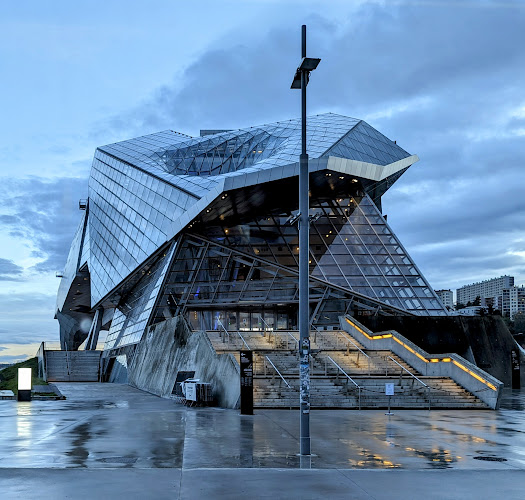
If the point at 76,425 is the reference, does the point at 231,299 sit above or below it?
above

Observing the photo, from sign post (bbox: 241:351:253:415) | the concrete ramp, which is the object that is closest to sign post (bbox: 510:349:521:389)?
sign post (bbox: 241:351:253:415)

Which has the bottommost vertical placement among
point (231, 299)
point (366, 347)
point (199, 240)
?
point (366, 347)

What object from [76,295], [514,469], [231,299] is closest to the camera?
[514,469]

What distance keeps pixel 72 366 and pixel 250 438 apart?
43.8m

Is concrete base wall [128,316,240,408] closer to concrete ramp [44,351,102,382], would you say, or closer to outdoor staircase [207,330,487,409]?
outdoor staircase [207,330,487,409]

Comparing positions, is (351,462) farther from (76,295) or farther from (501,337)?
(76,295)

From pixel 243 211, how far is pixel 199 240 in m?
3.80

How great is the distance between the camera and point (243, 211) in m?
48.5

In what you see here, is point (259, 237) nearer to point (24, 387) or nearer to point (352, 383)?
point (352, 383)

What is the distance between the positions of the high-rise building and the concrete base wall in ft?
11.8

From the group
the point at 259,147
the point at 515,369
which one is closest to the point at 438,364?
the point at 515,369

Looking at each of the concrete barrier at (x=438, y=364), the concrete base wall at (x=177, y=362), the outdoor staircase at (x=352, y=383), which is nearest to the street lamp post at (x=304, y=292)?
the outdoor staircase at (x=352, y=383)

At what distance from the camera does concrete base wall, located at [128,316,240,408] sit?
1084 inches

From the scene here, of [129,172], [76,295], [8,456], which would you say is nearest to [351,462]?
[8,456]
